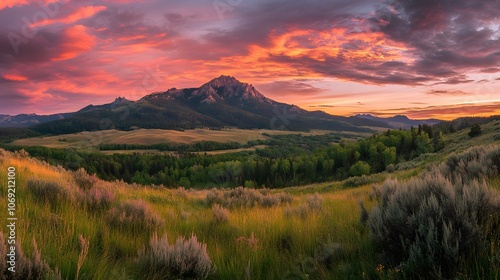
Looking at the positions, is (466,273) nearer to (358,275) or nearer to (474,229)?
(474,229)

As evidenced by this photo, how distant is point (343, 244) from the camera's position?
412cm

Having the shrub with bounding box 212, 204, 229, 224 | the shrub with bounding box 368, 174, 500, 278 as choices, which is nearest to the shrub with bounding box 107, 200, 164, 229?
the shrub with bounding box 212, 204, 229, 224

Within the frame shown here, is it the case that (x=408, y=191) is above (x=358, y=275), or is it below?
above

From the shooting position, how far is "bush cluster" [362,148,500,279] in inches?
119

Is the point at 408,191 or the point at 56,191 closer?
the point at 408,191

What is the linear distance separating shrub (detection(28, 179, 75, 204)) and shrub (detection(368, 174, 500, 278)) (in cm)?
594

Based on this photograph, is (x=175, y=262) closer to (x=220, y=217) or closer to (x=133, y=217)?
(x=133, y=217)

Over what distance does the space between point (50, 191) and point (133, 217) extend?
2043 millimetres

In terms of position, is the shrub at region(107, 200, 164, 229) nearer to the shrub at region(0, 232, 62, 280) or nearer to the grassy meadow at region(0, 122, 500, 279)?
the grassy meadow at region(0, 122, 500, 279)

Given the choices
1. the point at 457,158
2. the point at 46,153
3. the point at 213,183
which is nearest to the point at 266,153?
the point at 213,183

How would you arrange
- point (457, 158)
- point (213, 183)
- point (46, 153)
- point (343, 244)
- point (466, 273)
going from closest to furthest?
point (466, 273), point (343, 244), point (457, 158), point (213, 183), point (46, 153)

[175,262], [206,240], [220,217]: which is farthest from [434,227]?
[220,217]

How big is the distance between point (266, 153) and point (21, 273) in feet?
612

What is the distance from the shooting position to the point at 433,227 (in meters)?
3.18
